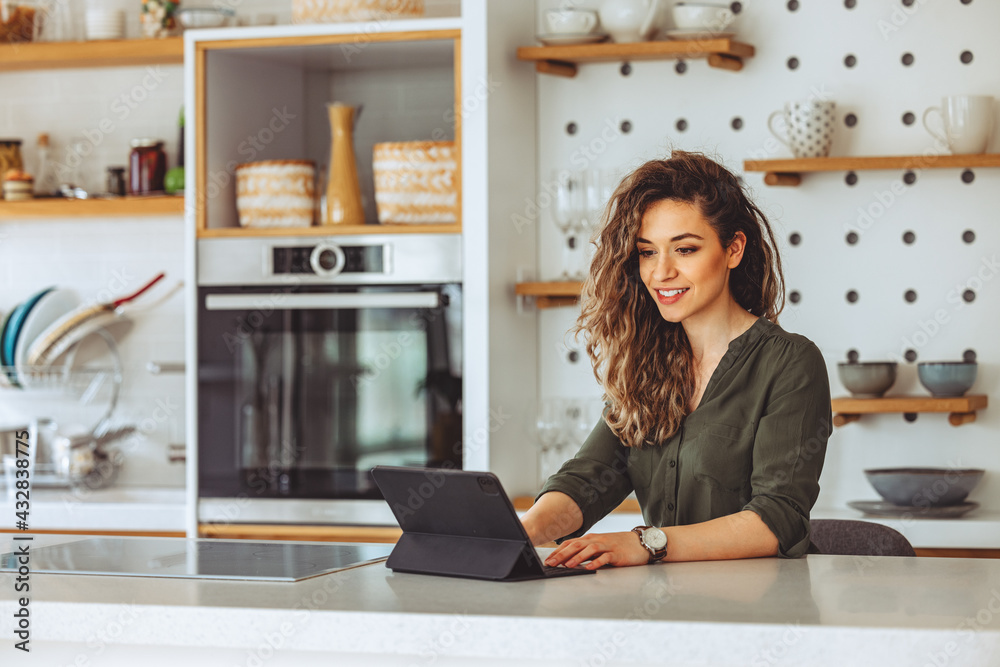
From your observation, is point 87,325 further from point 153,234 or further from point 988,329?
point 988,329

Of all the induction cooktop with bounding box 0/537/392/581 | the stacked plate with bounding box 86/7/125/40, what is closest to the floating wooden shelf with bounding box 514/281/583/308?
the induction cooktop with bounding box 0/537/392/581

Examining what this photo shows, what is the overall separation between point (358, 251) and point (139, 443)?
3.86ft

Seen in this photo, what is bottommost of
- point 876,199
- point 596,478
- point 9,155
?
point 596,478

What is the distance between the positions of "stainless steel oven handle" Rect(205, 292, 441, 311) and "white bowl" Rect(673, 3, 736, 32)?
3.21 feet

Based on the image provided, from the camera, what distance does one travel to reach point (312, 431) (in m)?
3.14

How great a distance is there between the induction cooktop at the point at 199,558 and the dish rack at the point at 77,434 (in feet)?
5.30

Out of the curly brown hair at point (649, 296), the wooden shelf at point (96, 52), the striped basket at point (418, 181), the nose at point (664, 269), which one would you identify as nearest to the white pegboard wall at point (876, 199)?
the striped basket at point (418, 181)

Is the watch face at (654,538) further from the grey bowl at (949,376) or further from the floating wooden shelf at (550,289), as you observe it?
the grey bowl at (949,376)

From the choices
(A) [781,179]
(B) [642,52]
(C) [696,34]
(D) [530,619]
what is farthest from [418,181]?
(D) [530,619]

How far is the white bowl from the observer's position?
3.04 meters

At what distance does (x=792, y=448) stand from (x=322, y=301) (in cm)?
161

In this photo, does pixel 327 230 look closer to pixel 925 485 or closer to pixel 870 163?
pixel 870 163

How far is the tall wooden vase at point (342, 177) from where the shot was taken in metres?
3.17

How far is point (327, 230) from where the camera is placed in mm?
3096
